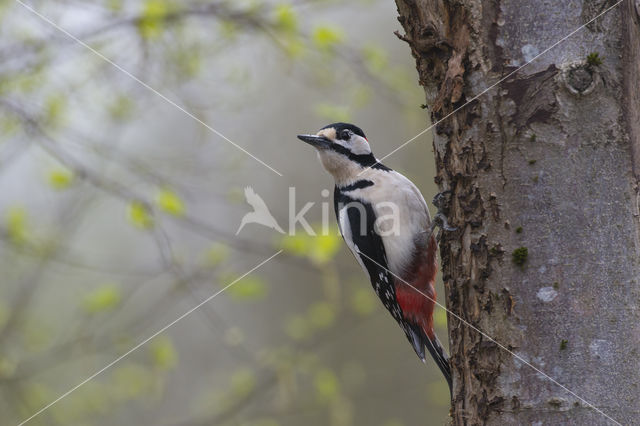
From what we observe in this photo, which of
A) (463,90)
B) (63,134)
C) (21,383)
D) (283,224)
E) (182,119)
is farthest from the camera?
(182,119)

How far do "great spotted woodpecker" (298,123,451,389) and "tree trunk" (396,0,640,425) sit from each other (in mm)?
1063

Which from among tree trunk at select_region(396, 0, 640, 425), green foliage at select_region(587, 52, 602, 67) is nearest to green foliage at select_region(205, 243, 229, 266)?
tree trunk at select_region(396, 0, 640, 425)

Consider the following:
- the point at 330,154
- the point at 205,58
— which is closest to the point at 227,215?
the point at 205,58

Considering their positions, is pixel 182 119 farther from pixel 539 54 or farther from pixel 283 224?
pixel 539 54

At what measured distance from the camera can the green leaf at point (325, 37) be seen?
3.90 meters

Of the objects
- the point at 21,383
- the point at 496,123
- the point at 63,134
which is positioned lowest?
the point at 21,383

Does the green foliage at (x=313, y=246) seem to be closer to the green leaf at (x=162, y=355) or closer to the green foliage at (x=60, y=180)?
the green leaf at (x=162, y=355)

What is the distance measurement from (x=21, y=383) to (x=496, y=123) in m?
3.52

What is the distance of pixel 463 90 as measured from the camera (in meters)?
1.92

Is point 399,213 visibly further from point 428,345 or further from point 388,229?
point 428,345

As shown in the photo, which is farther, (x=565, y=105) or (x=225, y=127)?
(x=225, y=127)

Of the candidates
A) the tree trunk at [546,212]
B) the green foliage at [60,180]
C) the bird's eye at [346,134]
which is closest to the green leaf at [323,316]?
the bird's eye at [346,134]

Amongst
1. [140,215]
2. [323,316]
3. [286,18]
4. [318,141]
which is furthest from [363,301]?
[286,18]

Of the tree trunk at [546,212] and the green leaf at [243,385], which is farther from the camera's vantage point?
the green leaf at [243,385]
